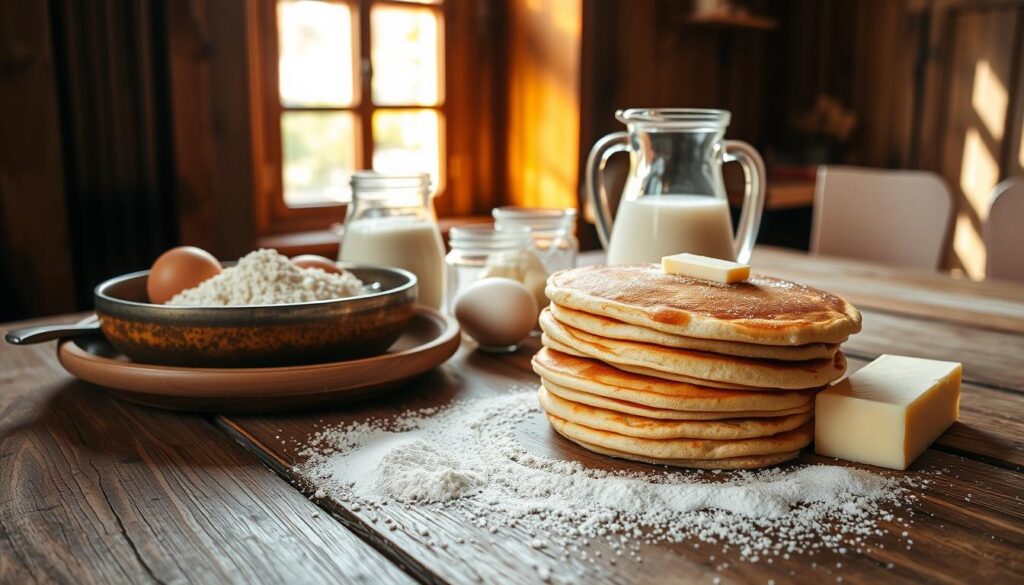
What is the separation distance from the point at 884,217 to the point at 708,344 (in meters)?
1.64

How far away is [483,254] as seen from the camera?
1.10m

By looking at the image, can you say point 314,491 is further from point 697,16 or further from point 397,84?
point 697,16

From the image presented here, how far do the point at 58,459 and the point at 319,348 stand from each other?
23 centimetres

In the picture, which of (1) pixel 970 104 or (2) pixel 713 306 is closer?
(2) pixel 713 306

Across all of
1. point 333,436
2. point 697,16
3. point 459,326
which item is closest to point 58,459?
point 333,436

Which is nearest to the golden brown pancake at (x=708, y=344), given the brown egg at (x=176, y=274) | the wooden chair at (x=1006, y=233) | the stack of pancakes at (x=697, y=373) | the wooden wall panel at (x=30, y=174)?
the stack of pancakes at (x=697, y=373)

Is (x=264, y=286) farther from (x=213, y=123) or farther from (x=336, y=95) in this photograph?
(x=336, y=95)

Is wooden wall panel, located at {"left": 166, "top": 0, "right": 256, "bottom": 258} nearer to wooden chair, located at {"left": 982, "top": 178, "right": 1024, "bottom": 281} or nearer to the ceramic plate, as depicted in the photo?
the ceramic plate

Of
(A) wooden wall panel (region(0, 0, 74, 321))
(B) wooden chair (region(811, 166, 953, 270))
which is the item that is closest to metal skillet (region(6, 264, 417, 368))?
(A) wooden wall panel (region(0, 0, 74, 321))

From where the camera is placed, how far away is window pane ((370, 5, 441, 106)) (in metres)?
2.89

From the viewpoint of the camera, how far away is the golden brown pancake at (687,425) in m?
0.64

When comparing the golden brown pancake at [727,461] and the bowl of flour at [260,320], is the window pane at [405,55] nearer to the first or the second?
the bowl of flour at [260,320]

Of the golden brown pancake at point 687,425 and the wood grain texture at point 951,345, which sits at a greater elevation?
the golden brown pancake at point 687,425

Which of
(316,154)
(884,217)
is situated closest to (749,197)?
(884,217)
